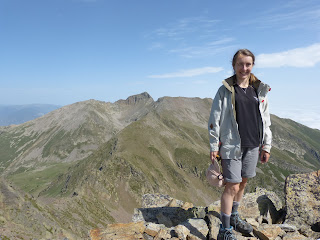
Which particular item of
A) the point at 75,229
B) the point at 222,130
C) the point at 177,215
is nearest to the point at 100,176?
the point at 75,229

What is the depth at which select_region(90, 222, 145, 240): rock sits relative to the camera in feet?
28.2

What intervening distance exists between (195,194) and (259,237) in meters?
115

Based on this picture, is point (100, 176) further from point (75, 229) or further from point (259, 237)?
point (259, 237)

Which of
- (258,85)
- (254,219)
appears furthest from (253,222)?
(258,85)

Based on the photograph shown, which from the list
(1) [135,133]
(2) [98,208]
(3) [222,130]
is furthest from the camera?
(1) [135,133]

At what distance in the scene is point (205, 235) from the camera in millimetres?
8484

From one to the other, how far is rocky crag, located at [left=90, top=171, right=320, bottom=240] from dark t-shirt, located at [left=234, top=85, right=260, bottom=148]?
372 centimetres

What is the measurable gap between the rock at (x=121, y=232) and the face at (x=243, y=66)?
707cm

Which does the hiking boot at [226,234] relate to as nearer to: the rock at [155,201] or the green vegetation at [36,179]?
the rock at [155,201]

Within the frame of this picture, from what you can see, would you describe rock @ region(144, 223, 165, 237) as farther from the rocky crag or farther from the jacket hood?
the jacket hood

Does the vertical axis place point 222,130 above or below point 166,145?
above

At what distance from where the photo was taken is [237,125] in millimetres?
7340

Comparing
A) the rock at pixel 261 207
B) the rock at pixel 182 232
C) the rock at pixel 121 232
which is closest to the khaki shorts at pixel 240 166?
the rock at pixel 182 232

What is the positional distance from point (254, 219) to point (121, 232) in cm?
583
